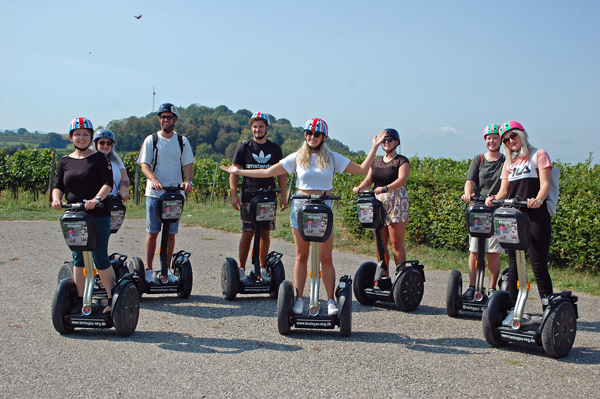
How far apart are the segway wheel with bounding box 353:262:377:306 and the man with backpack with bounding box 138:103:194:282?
2.14 m

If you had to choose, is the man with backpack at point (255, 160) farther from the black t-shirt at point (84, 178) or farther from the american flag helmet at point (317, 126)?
the black t-shirt at point (84, 178)

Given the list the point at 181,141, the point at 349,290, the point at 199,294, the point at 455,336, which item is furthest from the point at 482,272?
the point at 181,141

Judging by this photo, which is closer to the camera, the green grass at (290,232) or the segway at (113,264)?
the segway at (113,264)

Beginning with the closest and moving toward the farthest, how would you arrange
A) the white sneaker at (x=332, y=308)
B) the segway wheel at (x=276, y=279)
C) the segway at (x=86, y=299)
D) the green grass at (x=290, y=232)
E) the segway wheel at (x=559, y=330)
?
the segway wheel at (x=559, y=330) → the segway at (x=86, y=299) → the white sneaker at (x=332, y=308) → the segway wheel at (x=276, y=279) → the green grass at (x=290, y=232)

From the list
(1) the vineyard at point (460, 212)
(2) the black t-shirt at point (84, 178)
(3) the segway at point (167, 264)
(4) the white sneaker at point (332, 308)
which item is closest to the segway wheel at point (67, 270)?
(3) the segway at point (167, 264)

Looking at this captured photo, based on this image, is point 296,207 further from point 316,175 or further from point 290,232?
point 290,232

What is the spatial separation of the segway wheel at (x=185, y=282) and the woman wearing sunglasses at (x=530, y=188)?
3.49 metres

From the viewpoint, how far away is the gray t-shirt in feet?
20.0

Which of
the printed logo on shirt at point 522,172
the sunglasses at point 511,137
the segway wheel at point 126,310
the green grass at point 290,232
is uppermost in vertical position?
the sunglasses at point 511,137

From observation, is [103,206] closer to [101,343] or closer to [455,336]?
[101,343]

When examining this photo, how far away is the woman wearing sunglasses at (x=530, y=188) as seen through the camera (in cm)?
501

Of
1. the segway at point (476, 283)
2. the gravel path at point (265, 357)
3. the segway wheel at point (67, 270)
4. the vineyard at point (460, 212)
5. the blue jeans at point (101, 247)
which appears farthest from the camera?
the vineyard at point (460, 212)

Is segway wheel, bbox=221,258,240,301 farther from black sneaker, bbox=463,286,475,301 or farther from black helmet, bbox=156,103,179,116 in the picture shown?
black sneaker, bbox=463,286,475,301

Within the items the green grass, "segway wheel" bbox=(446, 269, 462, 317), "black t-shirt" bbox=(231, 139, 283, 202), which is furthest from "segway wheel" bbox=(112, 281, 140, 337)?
the green grass
